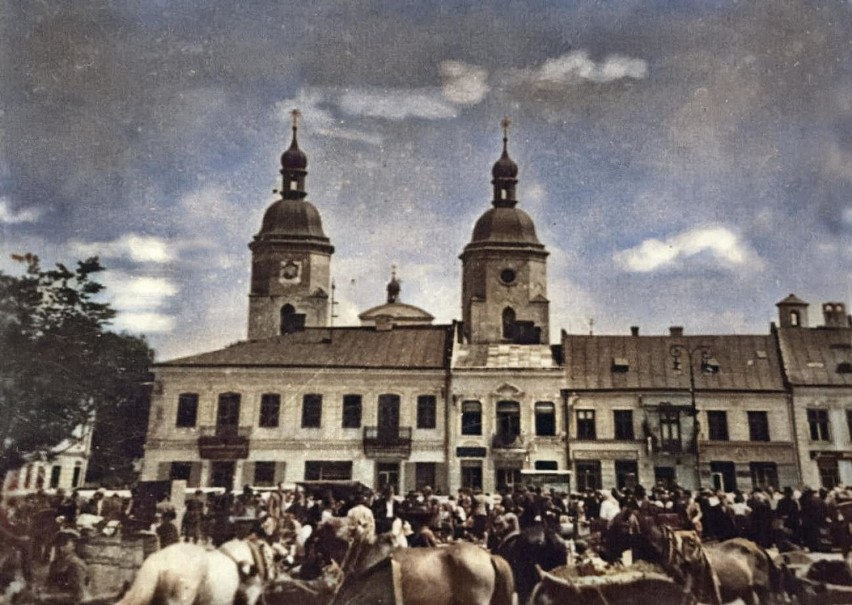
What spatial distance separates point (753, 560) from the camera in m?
7.06

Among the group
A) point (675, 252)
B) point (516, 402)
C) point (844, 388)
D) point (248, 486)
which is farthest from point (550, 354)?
point (248, 486)

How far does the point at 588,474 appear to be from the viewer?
875cm

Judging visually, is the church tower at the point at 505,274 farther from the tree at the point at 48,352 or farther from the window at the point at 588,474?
the tree at the point at 48,352

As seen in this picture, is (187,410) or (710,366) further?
(187,410)

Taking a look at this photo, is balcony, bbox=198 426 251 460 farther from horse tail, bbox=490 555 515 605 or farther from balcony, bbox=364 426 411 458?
horse tail, bbox=490 555 515 605

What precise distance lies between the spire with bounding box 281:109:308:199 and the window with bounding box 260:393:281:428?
2572mm

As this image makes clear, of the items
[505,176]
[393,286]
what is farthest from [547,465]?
[505,176]

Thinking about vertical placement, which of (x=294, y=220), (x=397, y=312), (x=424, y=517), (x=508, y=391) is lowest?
(x=424, y=517)

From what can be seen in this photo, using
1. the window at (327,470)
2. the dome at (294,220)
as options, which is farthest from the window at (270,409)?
the dome at (294,220)

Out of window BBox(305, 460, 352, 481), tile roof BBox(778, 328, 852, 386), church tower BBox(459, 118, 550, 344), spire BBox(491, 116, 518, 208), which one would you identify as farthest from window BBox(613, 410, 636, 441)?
window BBox(305, 460, 352, 481)

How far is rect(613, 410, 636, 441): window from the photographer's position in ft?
28.6

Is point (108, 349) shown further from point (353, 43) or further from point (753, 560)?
point (753, 560)

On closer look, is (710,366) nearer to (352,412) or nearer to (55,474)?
(352,412)

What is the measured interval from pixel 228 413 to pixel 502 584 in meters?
4.34
